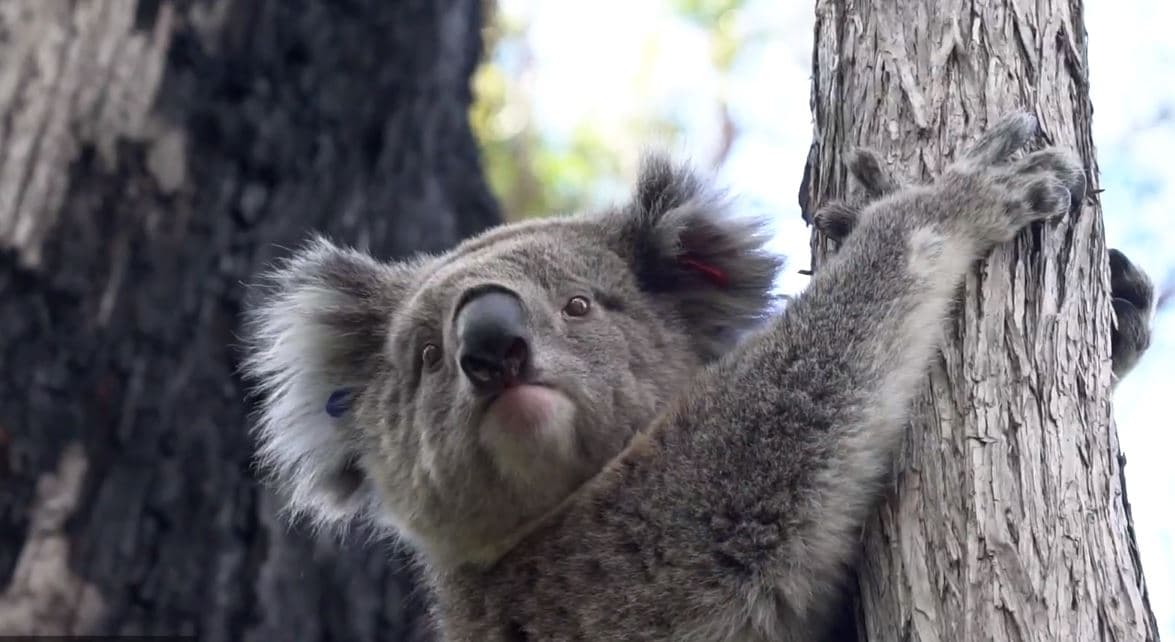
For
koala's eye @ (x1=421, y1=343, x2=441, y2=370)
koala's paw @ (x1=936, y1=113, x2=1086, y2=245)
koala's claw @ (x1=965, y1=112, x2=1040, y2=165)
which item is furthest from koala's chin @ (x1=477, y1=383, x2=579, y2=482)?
koala's claw @ (x1=965, y1=112, x2=1040, y2=165)

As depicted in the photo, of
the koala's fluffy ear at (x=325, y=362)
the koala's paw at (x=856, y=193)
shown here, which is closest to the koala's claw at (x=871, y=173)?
the koala's paw at (x=856, y=193)

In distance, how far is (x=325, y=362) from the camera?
12.6 ft

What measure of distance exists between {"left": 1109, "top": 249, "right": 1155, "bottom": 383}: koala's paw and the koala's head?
0.90 m

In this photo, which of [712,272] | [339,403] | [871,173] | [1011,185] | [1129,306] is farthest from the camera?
[339,403]

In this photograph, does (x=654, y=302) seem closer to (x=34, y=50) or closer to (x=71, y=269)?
(x=71, y=269)

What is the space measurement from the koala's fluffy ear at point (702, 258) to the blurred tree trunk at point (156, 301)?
4.81 ft

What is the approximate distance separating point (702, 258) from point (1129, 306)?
1.12 meters

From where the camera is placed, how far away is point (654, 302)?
3543mm

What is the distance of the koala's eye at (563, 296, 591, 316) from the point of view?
336 cm

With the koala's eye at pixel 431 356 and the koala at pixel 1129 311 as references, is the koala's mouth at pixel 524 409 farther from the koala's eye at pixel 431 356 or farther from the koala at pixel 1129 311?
the koala at pixel 1129 311

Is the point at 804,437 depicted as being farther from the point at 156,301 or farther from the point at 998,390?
the point at 156,301

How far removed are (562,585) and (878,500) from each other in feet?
2.74

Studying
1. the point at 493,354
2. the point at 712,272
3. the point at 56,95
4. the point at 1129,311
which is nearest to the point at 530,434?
the point at 493,354

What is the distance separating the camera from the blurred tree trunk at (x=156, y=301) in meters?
4.12
